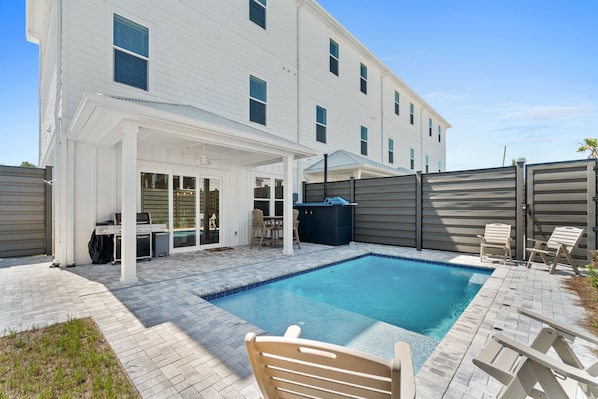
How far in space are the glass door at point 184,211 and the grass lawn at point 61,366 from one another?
4.37 metres

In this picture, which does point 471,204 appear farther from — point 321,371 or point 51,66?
point 51,66

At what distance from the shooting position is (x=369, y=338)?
3029 mm

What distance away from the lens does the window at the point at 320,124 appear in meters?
11.4

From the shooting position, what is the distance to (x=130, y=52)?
625 cm

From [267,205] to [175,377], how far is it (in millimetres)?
7504

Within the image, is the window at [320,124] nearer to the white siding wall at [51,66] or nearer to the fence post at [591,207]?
the fence post at [591,207]

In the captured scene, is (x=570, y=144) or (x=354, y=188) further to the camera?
(x=570, y=144)

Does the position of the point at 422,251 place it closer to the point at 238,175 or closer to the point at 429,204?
the point at 429,204

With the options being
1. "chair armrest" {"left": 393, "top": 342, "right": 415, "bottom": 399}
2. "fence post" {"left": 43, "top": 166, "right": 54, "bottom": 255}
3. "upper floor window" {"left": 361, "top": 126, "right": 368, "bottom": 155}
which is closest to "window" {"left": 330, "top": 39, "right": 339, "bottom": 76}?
"upper floor window" {"left": 361, "top": 126, "right": 368, "bottom": 155}

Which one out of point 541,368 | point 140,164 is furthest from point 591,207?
point 140,164

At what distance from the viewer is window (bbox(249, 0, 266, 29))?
891 centimetres

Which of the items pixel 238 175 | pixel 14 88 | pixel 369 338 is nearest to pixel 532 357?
pixel 369 338

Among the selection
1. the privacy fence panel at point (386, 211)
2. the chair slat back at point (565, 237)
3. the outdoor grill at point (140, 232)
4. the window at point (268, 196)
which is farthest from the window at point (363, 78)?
the outdoor grill at point (140, 232)

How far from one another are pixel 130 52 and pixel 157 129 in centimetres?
312
